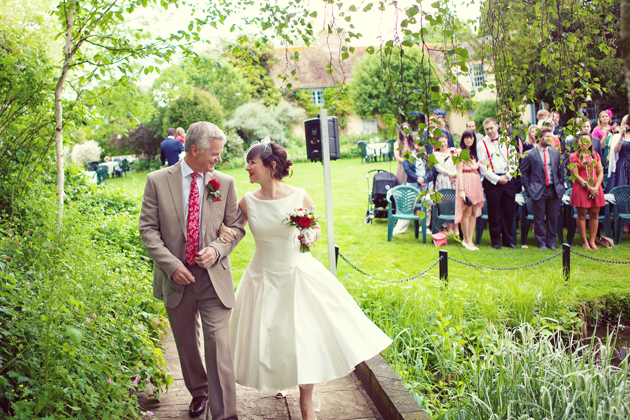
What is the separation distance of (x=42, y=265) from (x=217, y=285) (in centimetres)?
144

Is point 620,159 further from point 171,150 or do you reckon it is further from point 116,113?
point 116,113

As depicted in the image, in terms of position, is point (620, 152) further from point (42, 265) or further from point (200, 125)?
point (42, 265)

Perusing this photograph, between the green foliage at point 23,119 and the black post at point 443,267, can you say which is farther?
Result: the black post at point 443,267

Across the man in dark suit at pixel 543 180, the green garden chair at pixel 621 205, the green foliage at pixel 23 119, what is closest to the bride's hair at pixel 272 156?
the green foliage at pixel 23 119

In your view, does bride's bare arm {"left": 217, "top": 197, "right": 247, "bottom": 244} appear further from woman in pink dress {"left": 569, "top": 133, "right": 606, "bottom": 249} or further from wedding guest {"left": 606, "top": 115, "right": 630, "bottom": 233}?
wedding guest {"left": 606, "top": 115, "right": 630, "bottom": 233}

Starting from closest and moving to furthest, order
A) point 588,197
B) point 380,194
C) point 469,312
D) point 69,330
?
point 69,330
point 469,312
point 588,197
point 380,194

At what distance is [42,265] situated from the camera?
397cm

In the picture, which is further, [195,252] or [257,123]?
[257,123]

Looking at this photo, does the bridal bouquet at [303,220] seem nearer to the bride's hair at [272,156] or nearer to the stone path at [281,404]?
the bride's hair at [272,156]

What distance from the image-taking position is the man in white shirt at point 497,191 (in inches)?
354

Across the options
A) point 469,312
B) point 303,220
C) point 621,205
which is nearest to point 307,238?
point 303,220

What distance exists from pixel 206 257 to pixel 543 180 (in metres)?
7.06

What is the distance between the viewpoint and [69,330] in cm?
227

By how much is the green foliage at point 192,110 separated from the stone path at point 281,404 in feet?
84.6
